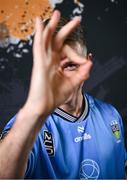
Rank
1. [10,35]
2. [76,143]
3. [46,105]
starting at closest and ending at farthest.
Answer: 1. [46,105]
2. [76,143]
3. [10,35]

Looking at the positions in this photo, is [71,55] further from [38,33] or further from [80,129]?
[80,129]

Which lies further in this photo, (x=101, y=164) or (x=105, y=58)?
(x=105, y=58)

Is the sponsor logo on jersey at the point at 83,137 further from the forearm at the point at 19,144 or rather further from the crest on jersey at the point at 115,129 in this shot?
the forearm at the point at 19,144

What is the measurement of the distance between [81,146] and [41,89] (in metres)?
0.51

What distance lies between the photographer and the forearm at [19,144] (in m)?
0.57

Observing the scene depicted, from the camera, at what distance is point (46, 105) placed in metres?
0.56

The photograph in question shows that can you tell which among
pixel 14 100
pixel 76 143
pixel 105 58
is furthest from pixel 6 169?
pixel 105 58

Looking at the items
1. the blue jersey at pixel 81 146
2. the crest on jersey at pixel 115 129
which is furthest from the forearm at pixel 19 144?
the crest on jersey at pixel 115 129

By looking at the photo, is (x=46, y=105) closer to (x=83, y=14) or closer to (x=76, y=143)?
(x=76, y=143)

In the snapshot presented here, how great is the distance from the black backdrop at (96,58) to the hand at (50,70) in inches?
43.4

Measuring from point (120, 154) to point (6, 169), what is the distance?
23.3 inches

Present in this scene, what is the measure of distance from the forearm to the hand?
2 cm

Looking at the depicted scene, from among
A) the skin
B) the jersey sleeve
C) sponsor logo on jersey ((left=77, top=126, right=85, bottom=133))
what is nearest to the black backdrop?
sponsor logo on jersey ((left=77, top=126, right=85, bottom=133))

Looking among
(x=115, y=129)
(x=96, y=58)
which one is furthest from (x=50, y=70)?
(x=96, y=58)
